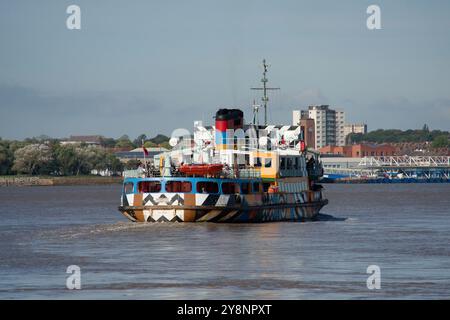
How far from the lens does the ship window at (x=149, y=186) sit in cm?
7056

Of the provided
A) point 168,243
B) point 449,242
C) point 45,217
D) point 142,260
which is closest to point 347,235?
point 449,242

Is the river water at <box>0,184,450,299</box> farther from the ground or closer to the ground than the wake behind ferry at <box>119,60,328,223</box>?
closer to the ground

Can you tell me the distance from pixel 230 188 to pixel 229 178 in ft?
2.30

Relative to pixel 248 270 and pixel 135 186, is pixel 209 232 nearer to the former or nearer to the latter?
pixel 135 186

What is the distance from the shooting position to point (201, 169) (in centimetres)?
7094

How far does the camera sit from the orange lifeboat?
71000mm

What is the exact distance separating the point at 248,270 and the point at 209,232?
61.7 feet

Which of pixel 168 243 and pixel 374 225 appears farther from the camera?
pixel 374 225

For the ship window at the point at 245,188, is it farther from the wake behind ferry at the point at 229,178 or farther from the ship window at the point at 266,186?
the ship window at the point at 266,186

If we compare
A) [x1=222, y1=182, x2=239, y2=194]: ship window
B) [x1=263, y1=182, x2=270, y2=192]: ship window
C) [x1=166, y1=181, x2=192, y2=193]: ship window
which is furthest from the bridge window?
[x1=166, y1=181, x2=192, y2=193]: ship window

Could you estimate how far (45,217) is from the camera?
93.6 meters

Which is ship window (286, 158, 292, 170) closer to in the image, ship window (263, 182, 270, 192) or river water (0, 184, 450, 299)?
ship window (263, 182, 270, 192)

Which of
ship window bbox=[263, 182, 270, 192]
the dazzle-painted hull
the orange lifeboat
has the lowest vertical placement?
the dazzle-painted hull

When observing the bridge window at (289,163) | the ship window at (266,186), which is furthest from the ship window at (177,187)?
the bridge window at (289,163)
